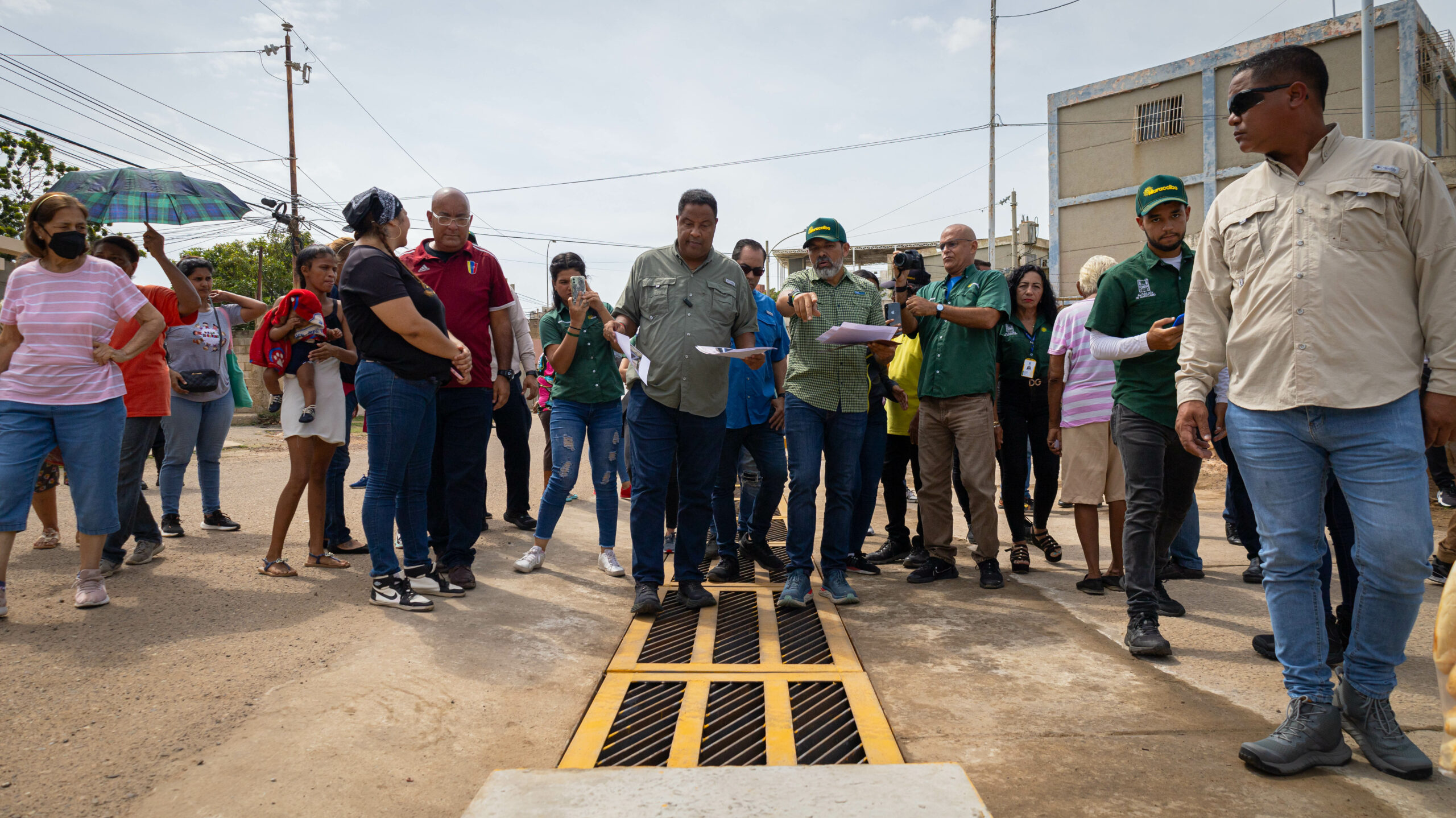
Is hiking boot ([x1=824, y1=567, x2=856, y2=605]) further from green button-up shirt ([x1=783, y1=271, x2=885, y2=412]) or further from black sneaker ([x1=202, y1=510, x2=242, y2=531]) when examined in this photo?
black sneaker ([x1=202, y1=510, x2=242, y2=531])

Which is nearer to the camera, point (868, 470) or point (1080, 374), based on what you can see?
point (1080, 374)

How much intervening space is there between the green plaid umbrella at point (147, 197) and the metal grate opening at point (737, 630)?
3760mm

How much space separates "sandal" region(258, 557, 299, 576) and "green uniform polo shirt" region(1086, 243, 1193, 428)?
4.18 meters

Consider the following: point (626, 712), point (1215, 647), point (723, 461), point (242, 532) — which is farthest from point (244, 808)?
point (242, 532)

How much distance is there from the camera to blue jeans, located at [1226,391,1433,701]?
240 centimetres

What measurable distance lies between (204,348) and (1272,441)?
5.82 metres

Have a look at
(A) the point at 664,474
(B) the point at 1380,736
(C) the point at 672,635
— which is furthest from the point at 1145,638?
(A) the point at 664,474

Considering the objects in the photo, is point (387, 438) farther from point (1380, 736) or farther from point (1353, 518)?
point (1380, 736)

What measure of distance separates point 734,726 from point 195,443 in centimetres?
458

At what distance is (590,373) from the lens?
196 inches

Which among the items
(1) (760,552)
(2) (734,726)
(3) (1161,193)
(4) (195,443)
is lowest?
(2) (734,726)

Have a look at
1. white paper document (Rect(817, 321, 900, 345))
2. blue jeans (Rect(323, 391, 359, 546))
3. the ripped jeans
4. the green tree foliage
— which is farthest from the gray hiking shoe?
the green tree foliage

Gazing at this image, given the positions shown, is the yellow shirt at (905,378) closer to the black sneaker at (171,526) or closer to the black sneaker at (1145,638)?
the black sneaker at (1145,638)

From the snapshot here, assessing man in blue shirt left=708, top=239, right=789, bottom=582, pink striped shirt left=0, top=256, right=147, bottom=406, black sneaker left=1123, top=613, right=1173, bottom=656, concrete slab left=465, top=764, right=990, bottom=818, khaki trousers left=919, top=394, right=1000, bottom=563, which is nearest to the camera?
concrete slab left=465, top=764, right=990, bottom=818
